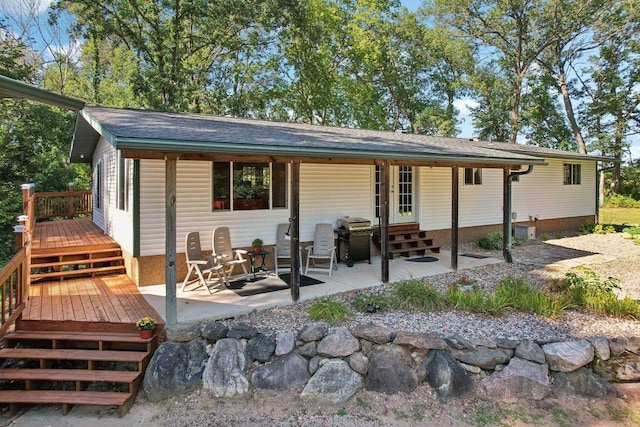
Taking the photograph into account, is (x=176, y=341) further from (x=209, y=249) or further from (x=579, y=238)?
(x=579, y=238)

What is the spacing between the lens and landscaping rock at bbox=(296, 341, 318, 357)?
14.4ft

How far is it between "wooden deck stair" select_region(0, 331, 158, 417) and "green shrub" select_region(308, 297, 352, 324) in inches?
76.7

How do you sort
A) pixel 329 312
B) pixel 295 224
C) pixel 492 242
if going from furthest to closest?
pixel 492 242, pixel 295 224, pixel 329 312

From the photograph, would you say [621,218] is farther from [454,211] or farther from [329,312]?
[329,312]

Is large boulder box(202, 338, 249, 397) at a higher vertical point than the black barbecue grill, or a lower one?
lower

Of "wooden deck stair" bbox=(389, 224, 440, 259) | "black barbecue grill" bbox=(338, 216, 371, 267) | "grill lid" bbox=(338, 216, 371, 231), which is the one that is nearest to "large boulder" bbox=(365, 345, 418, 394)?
"black barbecue grill" bbox=(338, 216, 371, 267)

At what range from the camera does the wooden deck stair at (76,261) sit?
21.4 feet

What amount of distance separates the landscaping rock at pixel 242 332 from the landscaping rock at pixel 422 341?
64.5 inches

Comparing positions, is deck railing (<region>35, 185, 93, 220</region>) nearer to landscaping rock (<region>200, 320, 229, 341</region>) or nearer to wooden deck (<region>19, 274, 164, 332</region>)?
wooden deck (<region>19, 274, 164, 332</region>)

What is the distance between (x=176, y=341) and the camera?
448 centimetres

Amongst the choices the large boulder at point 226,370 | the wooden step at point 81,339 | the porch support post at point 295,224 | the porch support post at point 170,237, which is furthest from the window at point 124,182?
the large boulder at point 226,370

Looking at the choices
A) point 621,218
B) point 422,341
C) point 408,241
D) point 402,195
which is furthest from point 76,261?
point 621,218

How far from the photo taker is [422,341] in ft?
14.4

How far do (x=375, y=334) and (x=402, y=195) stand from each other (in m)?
6.04
